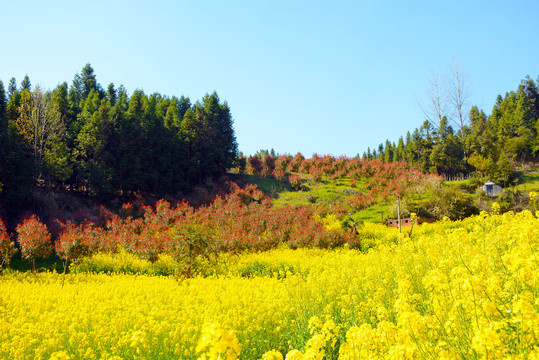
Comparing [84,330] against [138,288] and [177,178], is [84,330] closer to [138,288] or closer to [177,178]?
[138,288]

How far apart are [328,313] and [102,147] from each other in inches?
804

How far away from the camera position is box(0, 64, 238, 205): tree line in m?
18.5

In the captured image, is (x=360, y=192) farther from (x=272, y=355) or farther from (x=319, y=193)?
(x=272, y=355)

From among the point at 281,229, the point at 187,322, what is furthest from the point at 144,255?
the point at 187,322

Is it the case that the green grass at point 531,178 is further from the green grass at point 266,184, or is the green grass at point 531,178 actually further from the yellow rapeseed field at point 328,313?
the yellow rapeseed field at point 328,313

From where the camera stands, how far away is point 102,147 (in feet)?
71.1

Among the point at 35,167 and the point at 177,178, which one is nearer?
the point at 35,167

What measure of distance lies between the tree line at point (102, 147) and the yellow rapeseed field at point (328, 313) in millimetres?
11326

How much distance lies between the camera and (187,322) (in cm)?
495

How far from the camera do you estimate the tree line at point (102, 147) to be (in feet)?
60.8

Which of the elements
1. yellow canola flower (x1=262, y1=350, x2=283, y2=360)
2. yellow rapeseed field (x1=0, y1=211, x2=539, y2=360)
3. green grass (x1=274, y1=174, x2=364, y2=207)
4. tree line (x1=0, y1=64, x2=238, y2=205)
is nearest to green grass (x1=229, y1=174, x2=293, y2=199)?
green grass (x1=274, y1=174, x2=364, y2=207)

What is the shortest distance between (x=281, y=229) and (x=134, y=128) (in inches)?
575

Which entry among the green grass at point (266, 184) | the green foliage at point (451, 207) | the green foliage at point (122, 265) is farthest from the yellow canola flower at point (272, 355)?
the green grass at point (266, 184)

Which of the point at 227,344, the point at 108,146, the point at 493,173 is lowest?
the point at 227,344
